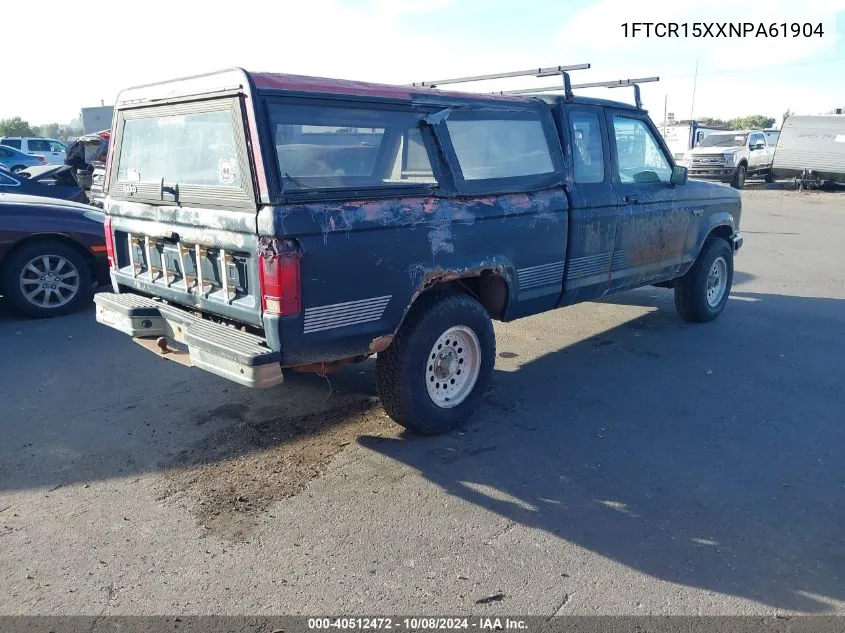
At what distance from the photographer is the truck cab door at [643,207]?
565cm

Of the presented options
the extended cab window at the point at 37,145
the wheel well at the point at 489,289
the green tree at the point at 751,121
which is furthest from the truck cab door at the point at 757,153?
the green tree at the point at 751,121

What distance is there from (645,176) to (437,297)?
2.69 metres

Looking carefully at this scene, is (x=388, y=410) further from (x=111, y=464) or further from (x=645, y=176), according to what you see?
(x=645, y=176)

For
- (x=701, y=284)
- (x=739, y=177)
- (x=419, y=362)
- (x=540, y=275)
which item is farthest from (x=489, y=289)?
(x=739, y=177)

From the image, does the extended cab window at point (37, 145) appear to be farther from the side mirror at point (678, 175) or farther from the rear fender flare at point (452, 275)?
the rear fender flare at point (452, 275)

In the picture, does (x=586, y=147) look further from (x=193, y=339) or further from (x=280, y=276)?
(x=193, y=339)

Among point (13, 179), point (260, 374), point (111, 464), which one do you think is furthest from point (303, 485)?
point (13, 179)

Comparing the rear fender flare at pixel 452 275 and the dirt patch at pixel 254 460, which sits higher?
the rear fender flare at pixel 452 275

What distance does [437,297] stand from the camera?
429cm

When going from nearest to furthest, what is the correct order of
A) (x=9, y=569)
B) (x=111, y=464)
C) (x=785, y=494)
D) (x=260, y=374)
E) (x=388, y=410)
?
(x=9, y=569) → (x=260, y=374) → (x=785, y=494) → (x=111, y=464) → (x=388, y=410)

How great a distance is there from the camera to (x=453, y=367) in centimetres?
450

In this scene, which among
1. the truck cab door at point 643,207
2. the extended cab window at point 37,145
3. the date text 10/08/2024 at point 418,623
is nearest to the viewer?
the date text 10/08/2024 at point 418,623

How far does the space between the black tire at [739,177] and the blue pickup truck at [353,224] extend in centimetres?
2180

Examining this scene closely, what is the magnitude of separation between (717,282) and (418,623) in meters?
5.70
